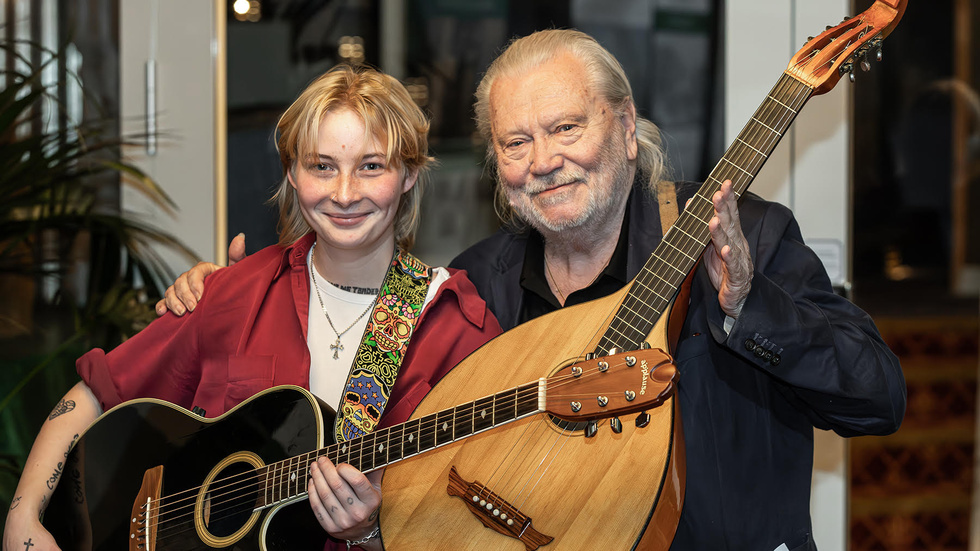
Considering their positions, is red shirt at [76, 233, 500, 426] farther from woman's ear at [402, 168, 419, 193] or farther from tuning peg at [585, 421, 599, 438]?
tuning peg at [585, 421, 599, 438]

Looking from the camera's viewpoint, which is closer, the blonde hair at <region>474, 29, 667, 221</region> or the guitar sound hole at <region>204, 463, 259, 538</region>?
the guitar sound hole at <region>204, 463, 259, 538</region>

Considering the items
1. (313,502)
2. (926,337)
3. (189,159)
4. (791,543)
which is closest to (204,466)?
(313,502)

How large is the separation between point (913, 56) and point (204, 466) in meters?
2.55

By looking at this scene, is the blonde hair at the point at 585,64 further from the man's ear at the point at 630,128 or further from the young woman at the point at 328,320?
the young woman at the point at 328,320

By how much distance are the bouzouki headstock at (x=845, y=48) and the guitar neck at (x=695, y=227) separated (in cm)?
2

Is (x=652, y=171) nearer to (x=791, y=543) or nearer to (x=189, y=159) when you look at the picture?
(x=791, y=543)

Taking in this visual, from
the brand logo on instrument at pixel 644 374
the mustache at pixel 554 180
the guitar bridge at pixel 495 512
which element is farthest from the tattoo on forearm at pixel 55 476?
the brand logo on instrument at pixel 644 374

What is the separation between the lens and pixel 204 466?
1.63 m

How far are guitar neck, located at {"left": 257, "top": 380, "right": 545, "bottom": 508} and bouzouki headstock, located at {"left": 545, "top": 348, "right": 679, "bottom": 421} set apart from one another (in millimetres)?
43

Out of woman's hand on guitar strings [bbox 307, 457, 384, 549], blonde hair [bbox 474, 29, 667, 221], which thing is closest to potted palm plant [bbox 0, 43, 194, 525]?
woman's hand on guitar strings [bbox 307, 457, 384, 549]

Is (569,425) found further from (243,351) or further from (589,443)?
(243,351)

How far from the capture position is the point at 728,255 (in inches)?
54.9

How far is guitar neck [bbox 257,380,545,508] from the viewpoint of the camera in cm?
133

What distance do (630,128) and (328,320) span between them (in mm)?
830
